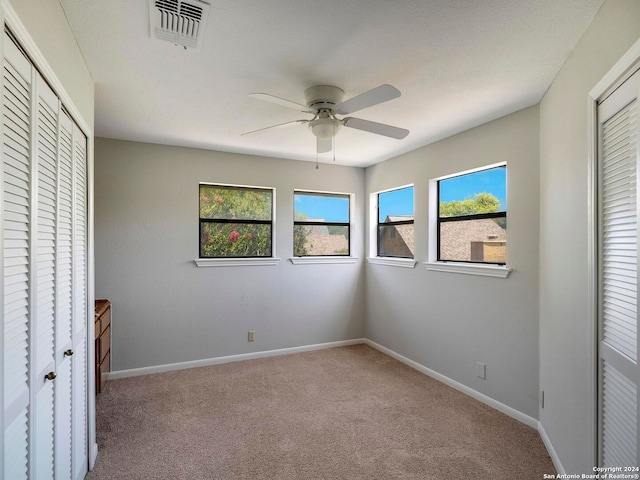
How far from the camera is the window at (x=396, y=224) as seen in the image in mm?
4176

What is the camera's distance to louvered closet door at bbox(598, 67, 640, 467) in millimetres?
1367

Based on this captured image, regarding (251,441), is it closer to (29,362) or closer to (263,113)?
(29,362)

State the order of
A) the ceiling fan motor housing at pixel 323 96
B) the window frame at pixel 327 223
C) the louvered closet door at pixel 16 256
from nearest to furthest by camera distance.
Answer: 1. the louvered closet door at pixel 16 256
2. the ceiling fan motor housing at pixel 323 96
3. the window frame at pixel 327 223

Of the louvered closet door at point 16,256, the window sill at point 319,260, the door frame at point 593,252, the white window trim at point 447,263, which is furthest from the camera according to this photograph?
the window sill at point 319,260

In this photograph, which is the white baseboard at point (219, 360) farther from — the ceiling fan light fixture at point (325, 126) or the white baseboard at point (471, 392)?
the ceiling fan light fixture at point (325, 126)

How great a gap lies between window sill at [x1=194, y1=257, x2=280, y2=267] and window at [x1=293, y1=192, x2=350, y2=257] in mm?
385

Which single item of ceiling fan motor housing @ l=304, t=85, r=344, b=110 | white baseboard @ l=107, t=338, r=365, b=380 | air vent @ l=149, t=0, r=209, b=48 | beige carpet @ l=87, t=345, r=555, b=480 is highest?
air vent @ l=149, t=0, r=209, b=48

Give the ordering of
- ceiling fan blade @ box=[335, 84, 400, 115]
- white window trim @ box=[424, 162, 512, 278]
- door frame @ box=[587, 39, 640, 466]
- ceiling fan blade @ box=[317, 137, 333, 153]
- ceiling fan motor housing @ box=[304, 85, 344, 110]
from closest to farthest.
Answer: door frame @ box=[587, 39, 640, 466] < ceiling fan blade @ box=[335, 84, 400, 115] < ceiling fan motor housing @ box=[304, 85, 344, 110] < ceiling fan blade @ box=[317, 137, 333, 153] < white window trim @ box=[424, 162, 512, 278]

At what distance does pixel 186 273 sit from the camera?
3906 mm

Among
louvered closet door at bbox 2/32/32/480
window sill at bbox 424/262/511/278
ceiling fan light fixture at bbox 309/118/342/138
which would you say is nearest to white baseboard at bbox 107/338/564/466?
window sill at bbox 424/262/511/278

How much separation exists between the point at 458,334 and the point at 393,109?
2.15 m

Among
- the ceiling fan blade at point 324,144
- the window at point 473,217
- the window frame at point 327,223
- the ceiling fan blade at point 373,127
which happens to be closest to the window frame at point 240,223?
the window frame at point 327,223

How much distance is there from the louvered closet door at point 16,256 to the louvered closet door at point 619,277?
216cm

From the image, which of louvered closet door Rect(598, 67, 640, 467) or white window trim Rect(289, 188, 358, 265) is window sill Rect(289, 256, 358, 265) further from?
Result: louvered closet door Rect(598, 67, 640, 467)
